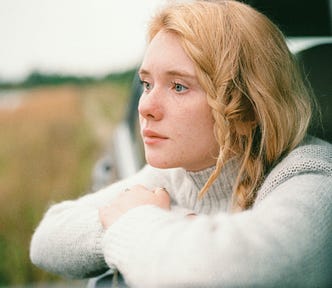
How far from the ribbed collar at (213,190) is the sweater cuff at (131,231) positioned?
367 millimetres

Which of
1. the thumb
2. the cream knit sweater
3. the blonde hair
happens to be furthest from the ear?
the thumb

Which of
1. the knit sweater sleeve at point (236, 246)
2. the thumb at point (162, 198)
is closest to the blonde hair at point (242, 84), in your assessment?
the thumb at point (162, 198)

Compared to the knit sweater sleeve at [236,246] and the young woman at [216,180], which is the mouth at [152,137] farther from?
the knit sweater sleeve at [236,246]

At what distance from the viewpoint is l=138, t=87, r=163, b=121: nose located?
1.37 m

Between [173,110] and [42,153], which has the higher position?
[173,110]

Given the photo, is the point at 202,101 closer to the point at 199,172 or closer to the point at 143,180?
the point at 199,172

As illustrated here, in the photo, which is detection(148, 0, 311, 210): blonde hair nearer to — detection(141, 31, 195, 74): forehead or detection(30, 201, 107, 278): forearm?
detection(141, 31, 195, 74): forehead

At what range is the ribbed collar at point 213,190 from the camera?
1510 mm

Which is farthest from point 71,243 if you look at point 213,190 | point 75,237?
point 213,190

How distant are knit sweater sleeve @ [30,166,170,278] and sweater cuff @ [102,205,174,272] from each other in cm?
25

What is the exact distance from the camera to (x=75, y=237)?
4.97 feet

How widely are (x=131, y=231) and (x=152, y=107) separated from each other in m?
0.36

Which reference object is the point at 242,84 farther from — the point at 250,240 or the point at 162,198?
the point at 250,240

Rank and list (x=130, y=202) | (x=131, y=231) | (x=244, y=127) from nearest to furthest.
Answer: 1. (x=131, y=231)
2. (x=130, y=202)
3. (x=244, y=127)
